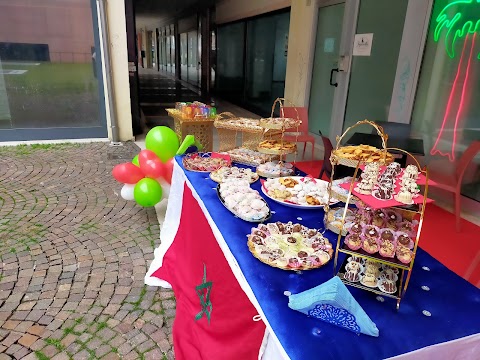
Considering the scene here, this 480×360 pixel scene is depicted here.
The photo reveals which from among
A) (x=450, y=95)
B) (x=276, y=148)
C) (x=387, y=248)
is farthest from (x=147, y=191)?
(x=450, y=95)

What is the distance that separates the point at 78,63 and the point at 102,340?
5.47m

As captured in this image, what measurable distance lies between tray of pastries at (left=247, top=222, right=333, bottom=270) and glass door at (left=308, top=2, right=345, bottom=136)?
15.7 ft

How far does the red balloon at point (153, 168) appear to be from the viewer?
132 inches

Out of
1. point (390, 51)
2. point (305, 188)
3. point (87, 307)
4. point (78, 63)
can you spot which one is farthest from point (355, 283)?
point (78, 63)

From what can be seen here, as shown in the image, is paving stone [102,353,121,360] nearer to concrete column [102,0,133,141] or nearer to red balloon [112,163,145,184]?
red balloon [112,163,145,184]

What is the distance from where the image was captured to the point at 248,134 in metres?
3.05

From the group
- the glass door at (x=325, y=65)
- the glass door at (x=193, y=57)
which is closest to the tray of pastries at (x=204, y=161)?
the glass door at (x=325, y=65)

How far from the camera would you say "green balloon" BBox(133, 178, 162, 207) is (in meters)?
3.31

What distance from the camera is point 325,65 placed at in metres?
6.16

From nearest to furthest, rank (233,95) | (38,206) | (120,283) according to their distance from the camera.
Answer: (120,283) < (38,206) < (233,95)

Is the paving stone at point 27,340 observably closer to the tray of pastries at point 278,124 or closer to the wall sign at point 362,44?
the tray of pastries at point 278,124

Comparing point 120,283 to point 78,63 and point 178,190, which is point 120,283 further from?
point 78,63

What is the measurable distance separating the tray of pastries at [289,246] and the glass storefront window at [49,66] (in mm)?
5694

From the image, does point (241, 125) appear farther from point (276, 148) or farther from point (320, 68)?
point (320, 68)
